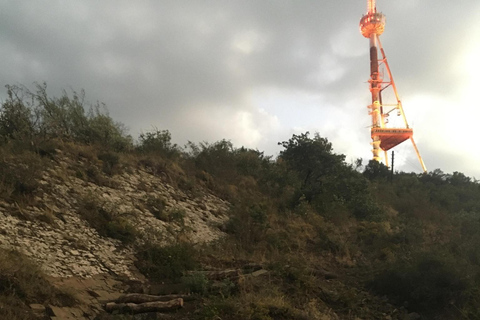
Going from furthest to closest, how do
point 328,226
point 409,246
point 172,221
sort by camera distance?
point 328,226
point 409,246
point 172,221

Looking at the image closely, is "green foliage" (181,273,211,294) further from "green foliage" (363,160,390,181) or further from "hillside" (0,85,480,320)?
"green foliage" (363,160,390,181)

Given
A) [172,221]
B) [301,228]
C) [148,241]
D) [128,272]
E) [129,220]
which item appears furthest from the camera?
[301,228]

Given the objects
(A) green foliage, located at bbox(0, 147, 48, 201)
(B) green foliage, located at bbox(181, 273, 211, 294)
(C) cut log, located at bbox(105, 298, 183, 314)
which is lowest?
(C) cut log, located at bbox(105, 298, 183, 314)

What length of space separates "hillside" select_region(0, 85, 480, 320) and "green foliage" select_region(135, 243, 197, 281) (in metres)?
0.04

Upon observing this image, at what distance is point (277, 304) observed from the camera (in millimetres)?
6168

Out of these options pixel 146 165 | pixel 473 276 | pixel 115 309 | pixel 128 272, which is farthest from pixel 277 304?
pixel 146 165

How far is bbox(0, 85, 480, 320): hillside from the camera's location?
21.1 feet

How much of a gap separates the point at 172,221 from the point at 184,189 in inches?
138

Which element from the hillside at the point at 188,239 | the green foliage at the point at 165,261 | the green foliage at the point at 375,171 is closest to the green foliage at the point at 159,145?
the hillside at the point at 188,239

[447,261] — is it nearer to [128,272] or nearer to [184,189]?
[128,272]

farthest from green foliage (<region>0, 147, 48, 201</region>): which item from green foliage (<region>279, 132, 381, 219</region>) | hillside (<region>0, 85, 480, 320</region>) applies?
green foliage (<region>279, 132, 381, 219</region>)

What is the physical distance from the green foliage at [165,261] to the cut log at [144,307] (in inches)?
60.5

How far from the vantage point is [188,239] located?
34.3 ft

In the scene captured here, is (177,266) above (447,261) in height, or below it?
below
